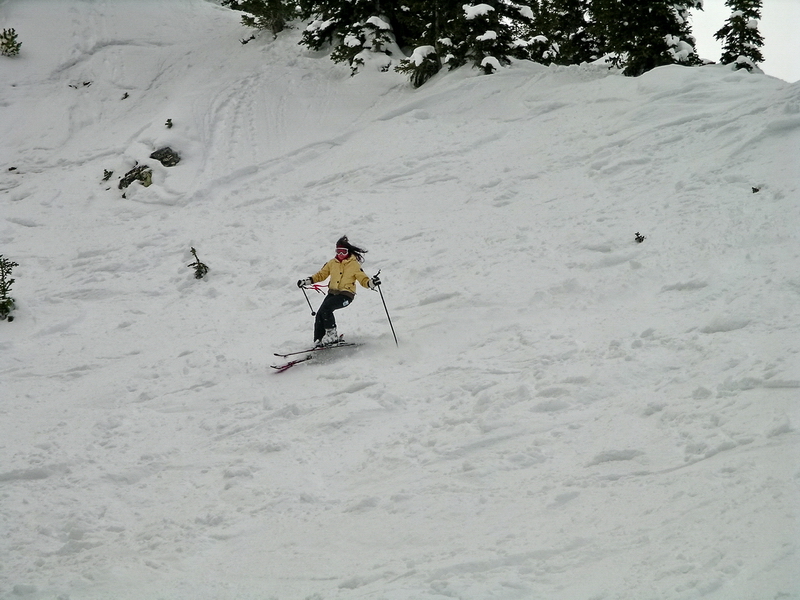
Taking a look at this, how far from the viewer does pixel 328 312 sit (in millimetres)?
9602

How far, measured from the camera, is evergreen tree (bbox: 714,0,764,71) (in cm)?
1734

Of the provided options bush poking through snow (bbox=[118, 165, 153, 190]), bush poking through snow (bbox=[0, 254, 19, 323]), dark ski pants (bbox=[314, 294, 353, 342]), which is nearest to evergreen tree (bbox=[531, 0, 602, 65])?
bush poking through snow (bbox=[118, 165, 153, 190])

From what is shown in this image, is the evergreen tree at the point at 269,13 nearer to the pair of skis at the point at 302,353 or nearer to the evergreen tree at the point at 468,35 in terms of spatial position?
the evergreen tree at the point at 468,35

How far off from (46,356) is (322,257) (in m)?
5.11

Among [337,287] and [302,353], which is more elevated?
[337,287]

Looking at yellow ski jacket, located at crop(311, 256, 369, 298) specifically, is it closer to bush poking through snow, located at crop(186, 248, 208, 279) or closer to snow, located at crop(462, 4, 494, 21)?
bush poking through snow, located at crop(186, 248, 208, 279)

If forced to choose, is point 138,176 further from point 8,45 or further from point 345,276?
point 8,45

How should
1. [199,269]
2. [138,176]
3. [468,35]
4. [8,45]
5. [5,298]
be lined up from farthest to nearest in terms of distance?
[8,45] → [468,35] → [138,176] → [199,269] → [5,298]

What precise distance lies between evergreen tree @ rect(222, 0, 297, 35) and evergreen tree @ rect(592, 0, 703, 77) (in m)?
11.7

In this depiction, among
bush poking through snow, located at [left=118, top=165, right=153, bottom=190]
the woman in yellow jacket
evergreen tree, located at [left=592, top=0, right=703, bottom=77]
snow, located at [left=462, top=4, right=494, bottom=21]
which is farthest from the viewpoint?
snow, located at [left=462, top=4, right=494, bottom=21]

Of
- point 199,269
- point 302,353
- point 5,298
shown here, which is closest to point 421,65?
point 199,269

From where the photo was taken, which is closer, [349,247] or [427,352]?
[427,352]

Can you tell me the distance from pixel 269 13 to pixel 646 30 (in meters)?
13.9

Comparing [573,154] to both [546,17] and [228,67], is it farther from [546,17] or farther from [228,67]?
[228,67]
